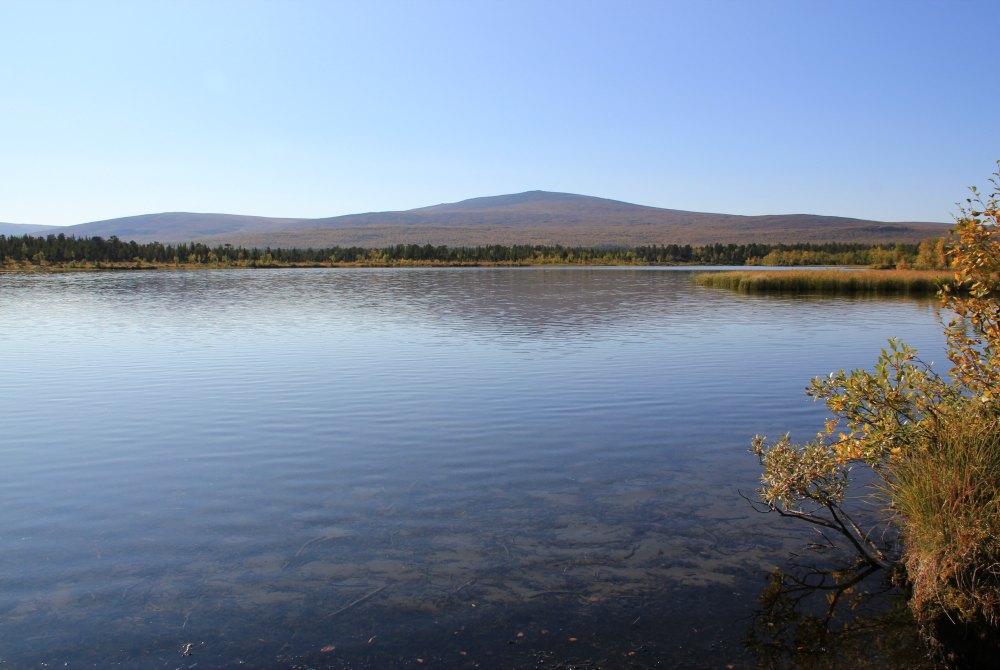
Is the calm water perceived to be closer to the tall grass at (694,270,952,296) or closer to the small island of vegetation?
the tall grass at (694,270,952,296)

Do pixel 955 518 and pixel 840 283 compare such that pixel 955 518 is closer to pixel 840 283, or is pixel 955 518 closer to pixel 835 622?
pixel 835 622

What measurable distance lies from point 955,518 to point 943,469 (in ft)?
1.52

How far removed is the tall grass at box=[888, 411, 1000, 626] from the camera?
6.10 m

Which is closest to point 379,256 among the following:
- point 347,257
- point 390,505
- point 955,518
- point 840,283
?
point 347,257

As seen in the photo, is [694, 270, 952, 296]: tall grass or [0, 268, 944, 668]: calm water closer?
[0, 268, 944, 668]: calm water

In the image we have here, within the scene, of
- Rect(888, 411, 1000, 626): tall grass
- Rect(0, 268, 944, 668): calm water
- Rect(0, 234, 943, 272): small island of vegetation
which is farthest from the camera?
Rect(0, 234, 943, 272): small island of vegetation

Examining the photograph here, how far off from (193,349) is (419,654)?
809 inches

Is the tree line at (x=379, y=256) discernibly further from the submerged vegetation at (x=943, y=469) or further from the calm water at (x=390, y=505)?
the submerged vegetation at (x=943, y=469)

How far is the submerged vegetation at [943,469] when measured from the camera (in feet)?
20.2

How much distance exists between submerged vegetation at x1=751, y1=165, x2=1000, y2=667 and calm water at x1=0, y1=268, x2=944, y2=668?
114 cm

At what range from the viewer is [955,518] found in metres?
6.36

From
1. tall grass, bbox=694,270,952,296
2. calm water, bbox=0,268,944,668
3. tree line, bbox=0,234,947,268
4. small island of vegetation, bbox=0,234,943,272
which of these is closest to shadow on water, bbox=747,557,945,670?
calm water, bbox=0,268,944,668

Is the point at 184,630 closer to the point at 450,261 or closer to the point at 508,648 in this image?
the point at 508,648

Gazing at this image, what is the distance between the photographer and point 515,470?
1111 centimetres
